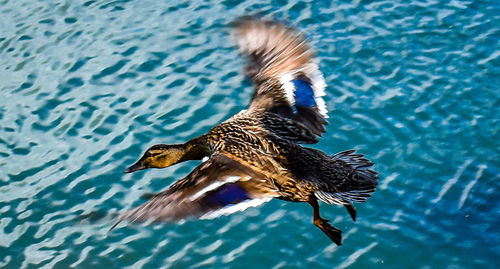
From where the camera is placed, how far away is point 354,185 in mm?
5297

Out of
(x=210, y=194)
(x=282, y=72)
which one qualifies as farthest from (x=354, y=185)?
(x=282, y=72)

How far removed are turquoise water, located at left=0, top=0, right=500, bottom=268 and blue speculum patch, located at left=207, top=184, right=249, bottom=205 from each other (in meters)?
0.71

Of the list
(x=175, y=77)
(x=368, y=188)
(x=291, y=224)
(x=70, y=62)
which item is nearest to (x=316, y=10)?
(x=175, y=77)

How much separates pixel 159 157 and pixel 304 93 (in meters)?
1.24

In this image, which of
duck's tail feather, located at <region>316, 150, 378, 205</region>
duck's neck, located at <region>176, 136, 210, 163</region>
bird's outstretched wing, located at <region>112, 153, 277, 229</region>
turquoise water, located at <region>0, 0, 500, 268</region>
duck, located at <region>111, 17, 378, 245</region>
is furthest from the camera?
turquoise water, located at <region>0, 0, 500, 268</region>

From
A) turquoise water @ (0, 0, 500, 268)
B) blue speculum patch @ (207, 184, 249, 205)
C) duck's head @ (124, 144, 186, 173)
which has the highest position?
blue speculum patch @ (207, 184, 249, 205)

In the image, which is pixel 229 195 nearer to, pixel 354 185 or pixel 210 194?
pixel 210 194

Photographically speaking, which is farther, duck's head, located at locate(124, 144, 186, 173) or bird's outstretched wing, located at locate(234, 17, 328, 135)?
bird's outstretched wing, located at locate(234, 17, 328, 135)

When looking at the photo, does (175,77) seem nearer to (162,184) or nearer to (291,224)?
(162,184)

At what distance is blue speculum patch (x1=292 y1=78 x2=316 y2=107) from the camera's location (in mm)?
5906

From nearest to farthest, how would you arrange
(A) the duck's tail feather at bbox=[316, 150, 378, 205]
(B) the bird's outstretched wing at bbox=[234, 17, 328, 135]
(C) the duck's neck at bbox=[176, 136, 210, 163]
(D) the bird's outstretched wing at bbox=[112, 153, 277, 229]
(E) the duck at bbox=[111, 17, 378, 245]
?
(D) the bird's outstretched wing at bbox=[112, 153, 277, 229], (E) the duck at bbox=[111, 17, 378, 245], (A) the duck's tail feather at bbox=[316, 150, 378, 205], (C) the duck's neck at bbox=[176, 136, 210, 163], (B) the bird's outstretched wing at bbox=[234, 17, 328, 135]

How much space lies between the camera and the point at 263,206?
6418mm

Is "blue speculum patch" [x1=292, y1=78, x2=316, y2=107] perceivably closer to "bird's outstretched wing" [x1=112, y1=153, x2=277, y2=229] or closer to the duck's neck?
the duck's neck

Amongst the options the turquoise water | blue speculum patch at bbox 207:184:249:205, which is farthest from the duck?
the turquoise water
